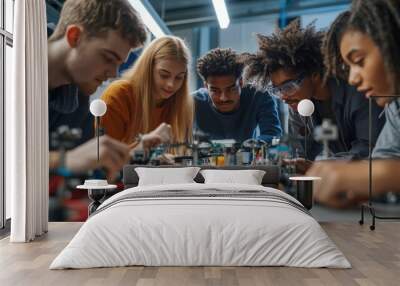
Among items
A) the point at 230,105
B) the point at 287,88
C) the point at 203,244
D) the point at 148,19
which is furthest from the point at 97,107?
the point at 203,244

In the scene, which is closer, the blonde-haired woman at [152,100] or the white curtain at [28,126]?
the white curtain at [28,126]

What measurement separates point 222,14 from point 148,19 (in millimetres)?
1008

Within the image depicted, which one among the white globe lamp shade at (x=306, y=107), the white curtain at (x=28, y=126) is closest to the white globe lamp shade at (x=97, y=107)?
the white curtain at (x=28, y=126)

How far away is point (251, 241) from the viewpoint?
409cm

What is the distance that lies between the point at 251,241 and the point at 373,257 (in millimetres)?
1306

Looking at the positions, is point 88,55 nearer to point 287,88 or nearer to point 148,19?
point 148,19

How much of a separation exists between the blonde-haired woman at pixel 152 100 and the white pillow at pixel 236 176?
709 millimetres

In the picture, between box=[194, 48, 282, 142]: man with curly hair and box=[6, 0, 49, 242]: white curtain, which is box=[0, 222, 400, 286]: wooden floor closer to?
box=[6, 0, 49, 242]: white curtain

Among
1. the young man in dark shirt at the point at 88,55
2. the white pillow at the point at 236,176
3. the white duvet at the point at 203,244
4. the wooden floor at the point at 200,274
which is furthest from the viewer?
the young man in dark shirt at the point at 88,55

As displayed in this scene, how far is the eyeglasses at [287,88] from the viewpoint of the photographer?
6.79m

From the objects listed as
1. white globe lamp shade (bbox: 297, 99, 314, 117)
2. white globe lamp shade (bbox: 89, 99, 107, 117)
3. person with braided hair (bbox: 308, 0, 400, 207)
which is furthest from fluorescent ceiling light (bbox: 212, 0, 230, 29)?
white globe lamp shade (bbox: 89, 99, 107, 117)

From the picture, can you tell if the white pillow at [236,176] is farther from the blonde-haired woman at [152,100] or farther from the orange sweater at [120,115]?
the orange sweater at [120,115]

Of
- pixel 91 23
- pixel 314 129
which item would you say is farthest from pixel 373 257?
pixel 91 23

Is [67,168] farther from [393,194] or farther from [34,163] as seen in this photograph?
[393,194]
